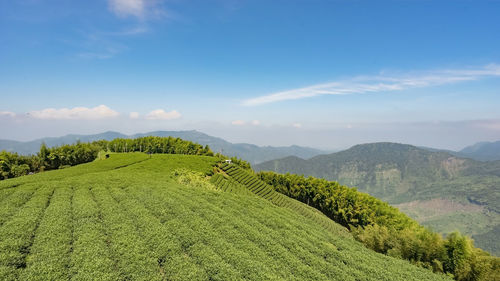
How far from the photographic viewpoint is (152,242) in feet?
43.7

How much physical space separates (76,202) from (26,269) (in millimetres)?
8969

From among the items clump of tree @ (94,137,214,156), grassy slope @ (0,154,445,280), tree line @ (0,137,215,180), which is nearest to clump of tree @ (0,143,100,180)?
tree line @ (0,137,215,180)

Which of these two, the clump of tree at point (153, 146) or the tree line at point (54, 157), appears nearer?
the tree line at point (54, 157)

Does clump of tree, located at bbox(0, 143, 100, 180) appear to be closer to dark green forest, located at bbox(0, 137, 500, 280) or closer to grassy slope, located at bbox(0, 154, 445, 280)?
dark green forest, located at bbox(0, 137, 500, 280)

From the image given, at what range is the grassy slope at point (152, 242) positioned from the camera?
35.5 feet

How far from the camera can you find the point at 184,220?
1720cm

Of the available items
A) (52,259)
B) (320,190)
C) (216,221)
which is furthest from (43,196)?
(320,190)

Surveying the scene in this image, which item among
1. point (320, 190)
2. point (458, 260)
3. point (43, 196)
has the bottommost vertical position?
point (320, 190)

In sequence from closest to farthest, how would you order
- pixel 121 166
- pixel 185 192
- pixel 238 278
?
pixel 238 278 → pixel 185 192 → pixel 121 166

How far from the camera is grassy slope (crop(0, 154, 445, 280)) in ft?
35.5

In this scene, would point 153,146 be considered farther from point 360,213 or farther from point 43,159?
point 360,213

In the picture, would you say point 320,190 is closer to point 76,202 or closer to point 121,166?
point 121,166

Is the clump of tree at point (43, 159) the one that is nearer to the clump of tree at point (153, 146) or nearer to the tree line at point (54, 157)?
the tree line at point (54, 157)

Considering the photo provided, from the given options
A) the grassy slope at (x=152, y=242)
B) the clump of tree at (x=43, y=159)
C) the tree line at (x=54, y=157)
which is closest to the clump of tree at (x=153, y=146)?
the tree line at (x=54, y=157)
